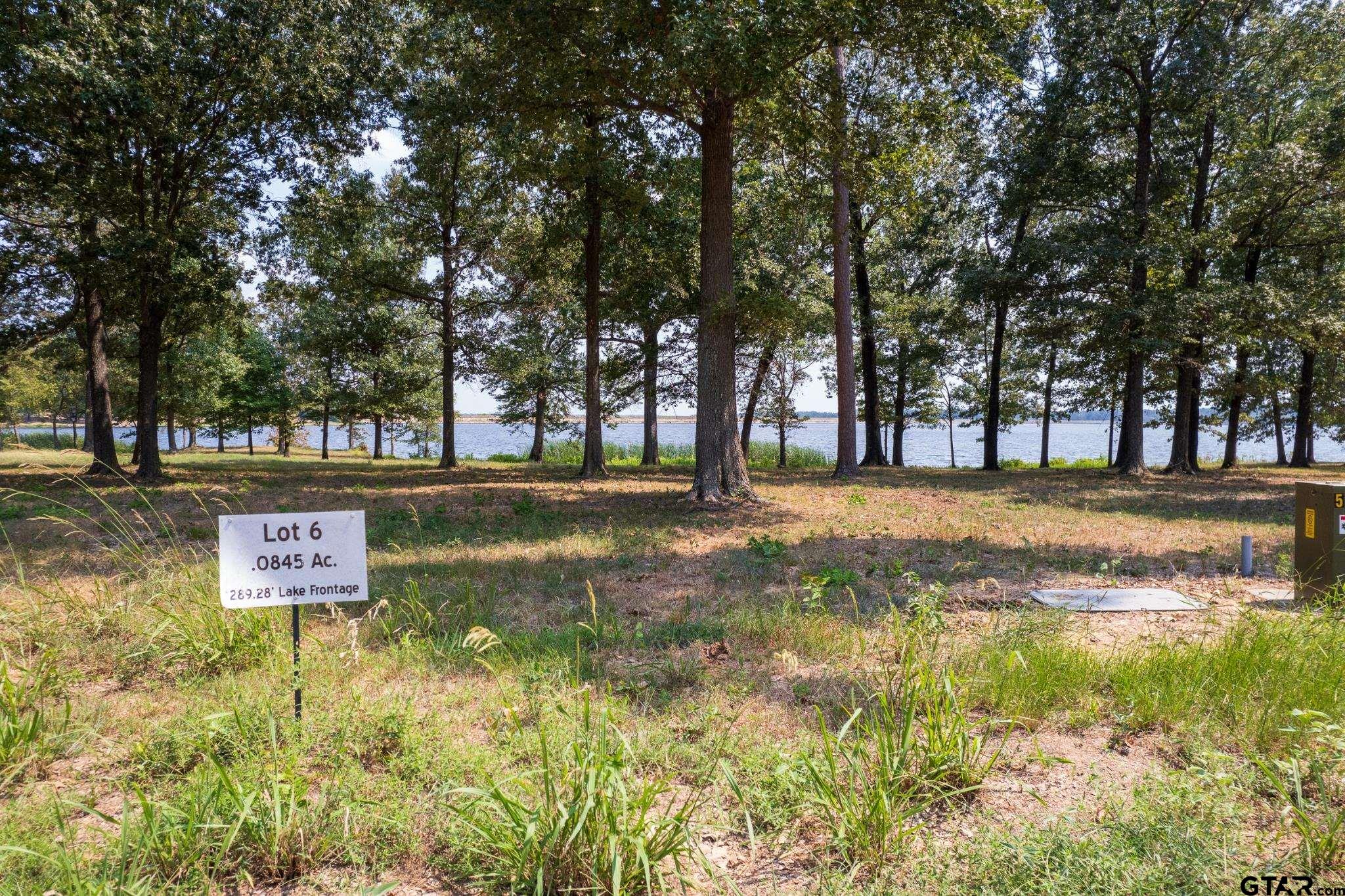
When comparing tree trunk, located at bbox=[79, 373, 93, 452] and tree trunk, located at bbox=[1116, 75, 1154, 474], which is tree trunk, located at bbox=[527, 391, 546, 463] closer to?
tree trunk, located at bbox=[79, 373, 93, 452]

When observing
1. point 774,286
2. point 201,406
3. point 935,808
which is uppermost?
point 774,286

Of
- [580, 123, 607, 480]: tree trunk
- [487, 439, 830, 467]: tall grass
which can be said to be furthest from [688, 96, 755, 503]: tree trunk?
[487, 439, 830, 467]: tall grass

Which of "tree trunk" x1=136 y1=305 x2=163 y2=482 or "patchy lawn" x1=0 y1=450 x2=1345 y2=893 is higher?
"tree trunk" x1=136 y1=305 x2=163 y2=482

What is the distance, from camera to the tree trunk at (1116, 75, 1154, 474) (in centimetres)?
1614

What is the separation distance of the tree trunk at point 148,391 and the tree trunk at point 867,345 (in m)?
18.8

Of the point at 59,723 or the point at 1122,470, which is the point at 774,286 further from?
the point at 59,723

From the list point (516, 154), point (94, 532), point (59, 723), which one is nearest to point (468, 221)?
point (516, 154)

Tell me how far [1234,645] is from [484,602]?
5.04 metres

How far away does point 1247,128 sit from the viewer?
61.9ft

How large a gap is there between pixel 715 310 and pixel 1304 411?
89.6 feet

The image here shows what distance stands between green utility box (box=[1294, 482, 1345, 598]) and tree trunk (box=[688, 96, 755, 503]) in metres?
6.90

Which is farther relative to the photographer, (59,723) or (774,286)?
(774,286)

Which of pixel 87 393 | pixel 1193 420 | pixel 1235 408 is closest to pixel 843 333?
pixel 1193 420

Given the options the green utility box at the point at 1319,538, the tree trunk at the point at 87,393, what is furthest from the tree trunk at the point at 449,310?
the green utility box at the point at 1319,538
